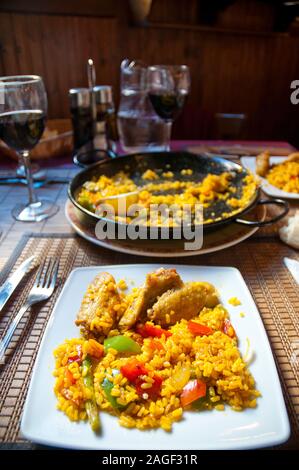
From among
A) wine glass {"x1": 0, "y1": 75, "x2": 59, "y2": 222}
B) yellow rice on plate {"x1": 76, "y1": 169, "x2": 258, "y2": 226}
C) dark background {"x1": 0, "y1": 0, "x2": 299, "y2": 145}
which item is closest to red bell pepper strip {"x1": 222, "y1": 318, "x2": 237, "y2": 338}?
yellow rice on plate {"x1": 76, "y1": 169, "x2": 258, "y2": 226}

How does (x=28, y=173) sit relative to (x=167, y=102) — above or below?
below

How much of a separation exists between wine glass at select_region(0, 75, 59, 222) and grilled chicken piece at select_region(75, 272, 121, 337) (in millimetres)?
652

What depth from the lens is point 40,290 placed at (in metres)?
1.03

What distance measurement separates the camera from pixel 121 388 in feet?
2.28

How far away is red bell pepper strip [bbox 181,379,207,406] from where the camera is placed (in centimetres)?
69

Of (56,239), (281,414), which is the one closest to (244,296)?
(281,414)

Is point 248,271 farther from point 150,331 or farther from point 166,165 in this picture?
point 166,165

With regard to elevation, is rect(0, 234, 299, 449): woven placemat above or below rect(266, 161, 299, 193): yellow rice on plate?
below

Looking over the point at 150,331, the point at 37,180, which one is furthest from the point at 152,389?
the point at 37,180

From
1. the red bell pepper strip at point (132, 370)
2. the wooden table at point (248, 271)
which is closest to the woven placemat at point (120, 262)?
the wooden table at point (248, 271)

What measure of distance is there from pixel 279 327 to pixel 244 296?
0.41 feet

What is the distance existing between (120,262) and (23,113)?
2.29 feet

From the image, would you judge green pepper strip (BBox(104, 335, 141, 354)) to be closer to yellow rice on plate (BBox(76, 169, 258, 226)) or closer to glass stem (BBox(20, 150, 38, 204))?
yellow rice on plate (BBox(76, 169, 258, 226))

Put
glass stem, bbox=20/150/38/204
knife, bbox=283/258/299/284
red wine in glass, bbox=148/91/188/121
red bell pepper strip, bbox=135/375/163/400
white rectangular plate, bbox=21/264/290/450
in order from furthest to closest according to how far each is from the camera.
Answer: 1. red wine in glass, bbox=148/91/188/121
2. glass stem, bbox=20/150/38/204
3. knife, bbox=283/258/299/284
4. red bell pepper strip, bbox=135/375/163/400
5. white rectangular plate, bbox=21/264/290/450
